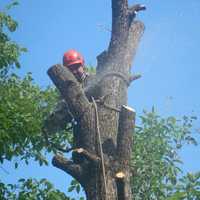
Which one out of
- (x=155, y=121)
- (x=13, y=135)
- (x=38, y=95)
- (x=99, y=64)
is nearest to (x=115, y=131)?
(x=99, y=64)

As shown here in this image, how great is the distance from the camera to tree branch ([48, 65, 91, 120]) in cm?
417

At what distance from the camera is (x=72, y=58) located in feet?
16.3

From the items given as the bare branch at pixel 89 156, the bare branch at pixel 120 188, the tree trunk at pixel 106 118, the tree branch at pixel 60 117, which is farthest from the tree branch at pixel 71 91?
the bare branch at pixel 120 188

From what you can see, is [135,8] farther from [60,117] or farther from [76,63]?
[60,117]

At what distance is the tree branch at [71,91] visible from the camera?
4.17 m

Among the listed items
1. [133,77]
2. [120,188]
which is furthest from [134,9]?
[120,188]

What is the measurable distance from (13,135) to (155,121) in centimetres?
317

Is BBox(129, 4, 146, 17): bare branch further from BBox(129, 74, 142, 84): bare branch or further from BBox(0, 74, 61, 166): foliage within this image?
BBox(0, 74, 61, 166): foliage

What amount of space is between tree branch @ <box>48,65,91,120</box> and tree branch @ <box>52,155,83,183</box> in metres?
0.50

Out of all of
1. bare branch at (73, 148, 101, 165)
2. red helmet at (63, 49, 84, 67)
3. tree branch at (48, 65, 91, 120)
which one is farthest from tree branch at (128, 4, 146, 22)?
bare branch at (73, 148, 101, 165)

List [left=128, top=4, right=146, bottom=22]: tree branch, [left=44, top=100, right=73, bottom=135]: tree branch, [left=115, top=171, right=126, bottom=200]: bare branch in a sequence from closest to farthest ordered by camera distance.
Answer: [left=115, top=171, right=126, bottom=200]: bare branch → [left=44, top=100, right=73, bottom=135]: tree branch → [left=128, top=4, right=146, bottom=22]: tree branch

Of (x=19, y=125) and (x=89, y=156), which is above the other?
(x=19, y=125)

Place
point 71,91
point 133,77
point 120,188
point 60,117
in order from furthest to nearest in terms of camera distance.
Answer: point 133,77 < point 60,117 < point 71,91 < point 120,188

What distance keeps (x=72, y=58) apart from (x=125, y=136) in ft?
5.40
